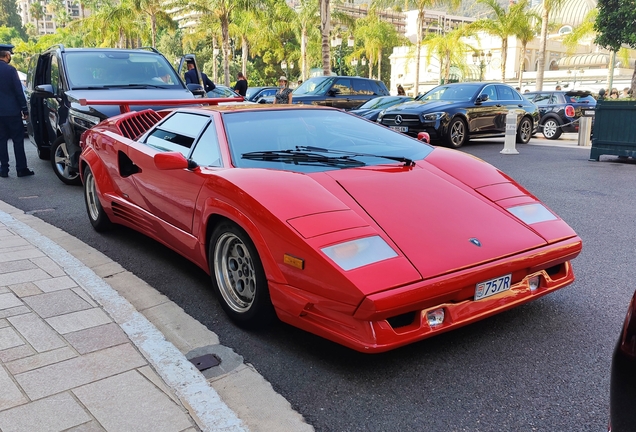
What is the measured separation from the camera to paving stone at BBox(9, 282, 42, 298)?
3.75 meters

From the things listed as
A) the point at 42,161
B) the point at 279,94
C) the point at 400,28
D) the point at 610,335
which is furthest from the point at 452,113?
the point at 400,28

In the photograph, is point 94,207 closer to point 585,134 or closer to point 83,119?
point 83,119

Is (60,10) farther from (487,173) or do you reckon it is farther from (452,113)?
(487,173)

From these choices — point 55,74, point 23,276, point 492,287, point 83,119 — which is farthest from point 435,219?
point 55,74

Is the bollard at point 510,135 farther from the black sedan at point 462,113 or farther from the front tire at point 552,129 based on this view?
the front tire at point 552,129

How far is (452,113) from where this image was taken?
12336 millimetres

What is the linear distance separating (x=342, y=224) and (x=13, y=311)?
7.05 feet

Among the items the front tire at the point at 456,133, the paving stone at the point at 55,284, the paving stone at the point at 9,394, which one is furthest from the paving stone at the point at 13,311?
the front tire at the point at 456,133

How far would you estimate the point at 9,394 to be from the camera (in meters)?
2.55

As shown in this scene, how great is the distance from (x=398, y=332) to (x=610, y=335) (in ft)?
4.36

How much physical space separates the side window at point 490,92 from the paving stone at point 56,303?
11.4m

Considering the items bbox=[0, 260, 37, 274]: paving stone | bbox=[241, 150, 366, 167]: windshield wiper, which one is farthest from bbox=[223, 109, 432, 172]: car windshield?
bbox=[0, 260, 37, 274]: paving stone

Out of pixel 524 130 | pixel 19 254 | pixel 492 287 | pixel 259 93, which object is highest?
pixel 259 93

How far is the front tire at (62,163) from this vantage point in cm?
792
